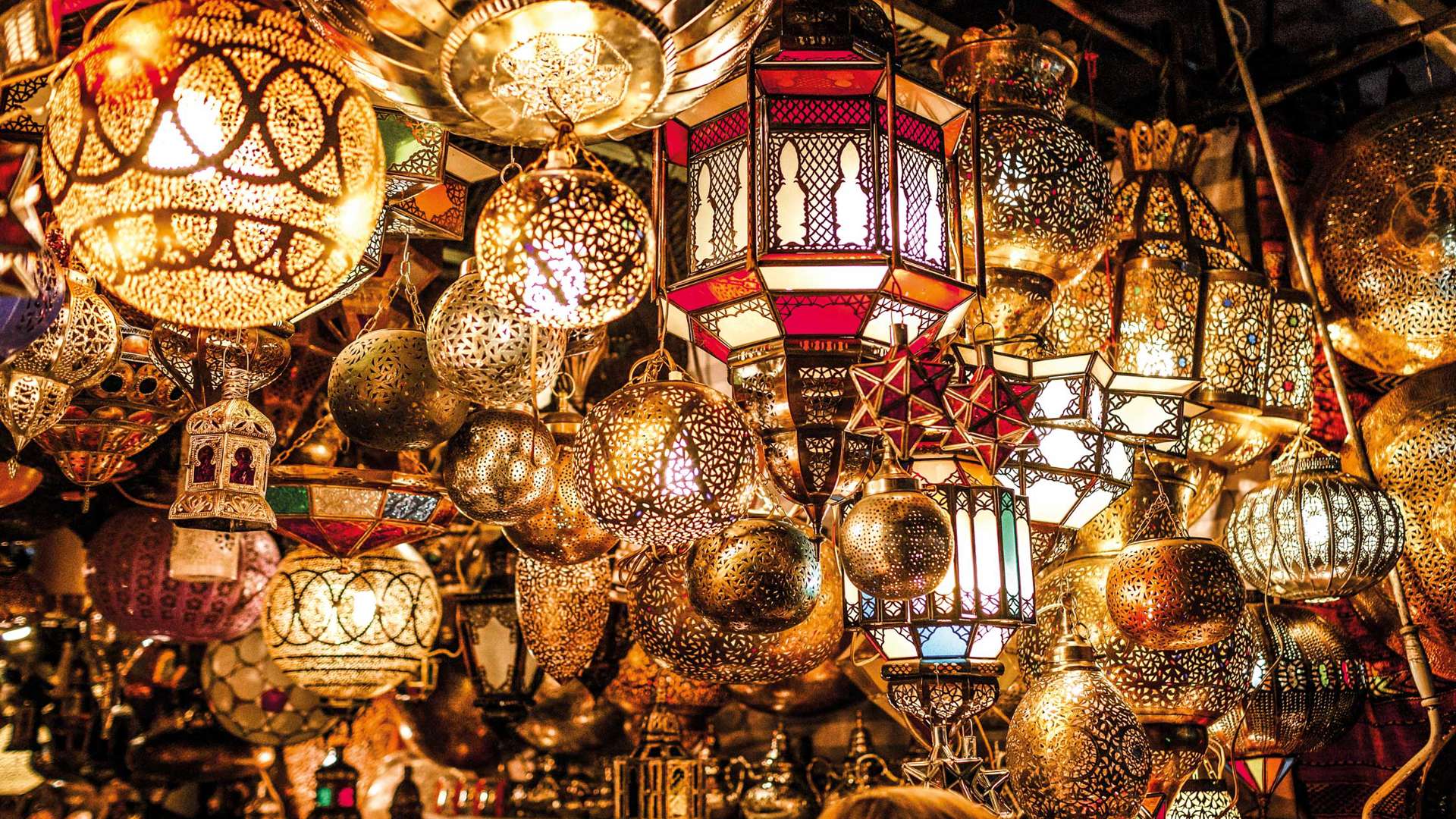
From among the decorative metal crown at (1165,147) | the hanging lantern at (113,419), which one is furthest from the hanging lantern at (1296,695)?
the hanging lantern at (113,419)

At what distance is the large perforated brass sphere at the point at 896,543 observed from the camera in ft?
6.38

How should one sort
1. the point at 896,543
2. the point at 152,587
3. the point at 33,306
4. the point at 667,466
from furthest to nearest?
the point at 152,587
the point at 896,543
the point at 667,466
the point at 33,306

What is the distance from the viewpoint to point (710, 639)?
2350 millimetres

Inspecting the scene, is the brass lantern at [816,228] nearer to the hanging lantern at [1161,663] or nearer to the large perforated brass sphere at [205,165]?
the large perforated brass sphere at [205,165]

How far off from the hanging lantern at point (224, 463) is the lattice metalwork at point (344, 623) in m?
0.81

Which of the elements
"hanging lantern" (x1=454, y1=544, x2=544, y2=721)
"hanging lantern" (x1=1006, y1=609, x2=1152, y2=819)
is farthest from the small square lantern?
"hanging lantern" (x1=454, y1=544, x2=544, y2=721)

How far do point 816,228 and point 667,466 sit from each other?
403 mm

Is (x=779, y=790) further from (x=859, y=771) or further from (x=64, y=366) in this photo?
(x=64, y=366)

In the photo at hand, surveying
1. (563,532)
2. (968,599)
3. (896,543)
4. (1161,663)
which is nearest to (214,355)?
(563,532)

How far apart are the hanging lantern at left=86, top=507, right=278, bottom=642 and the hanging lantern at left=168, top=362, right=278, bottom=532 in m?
1.12

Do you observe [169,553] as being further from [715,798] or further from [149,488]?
[715,798]

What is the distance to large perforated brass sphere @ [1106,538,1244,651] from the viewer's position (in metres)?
2.31

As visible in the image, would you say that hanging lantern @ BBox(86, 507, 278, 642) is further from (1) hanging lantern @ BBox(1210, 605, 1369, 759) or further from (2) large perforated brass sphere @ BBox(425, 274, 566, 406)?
(1) hanging lantern @ BBox(1210, 605, 1369, 759)

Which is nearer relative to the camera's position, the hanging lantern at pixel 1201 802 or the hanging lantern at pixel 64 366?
the hanging lantern at pixel 64 366
